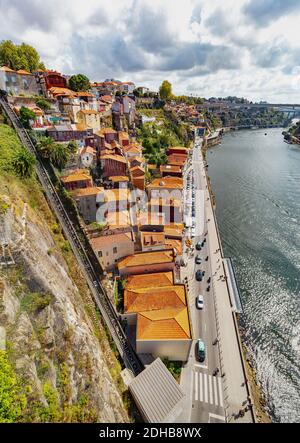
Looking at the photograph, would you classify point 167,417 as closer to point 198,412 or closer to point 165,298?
point 198,412

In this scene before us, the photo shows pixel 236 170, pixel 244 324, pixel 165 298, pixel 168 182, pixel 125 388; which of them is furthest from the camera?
pixel 236 170

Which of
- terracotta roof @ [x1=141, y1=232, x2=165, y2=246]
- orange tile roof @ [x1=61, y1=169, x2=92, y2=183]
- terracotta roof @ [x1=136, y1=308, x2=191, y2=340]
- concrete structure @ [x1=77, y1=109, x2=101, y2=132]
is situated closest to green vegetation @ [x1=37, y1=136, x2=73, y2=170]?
orange tile roof @ [x1=61, y1=169, x2=92, y2=183]

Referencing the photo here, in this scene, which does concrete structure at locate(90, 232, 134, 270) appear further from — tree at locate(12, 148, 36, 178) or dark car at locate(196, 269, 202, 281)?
tree at locate(12, 148, 36, 178)

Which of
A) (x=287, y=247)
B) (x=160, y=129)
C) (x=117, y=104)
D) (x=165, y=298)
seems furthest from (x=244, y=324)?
(x=160, y=129)

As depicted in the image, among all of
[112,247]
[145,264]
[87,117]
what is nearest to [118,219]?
[112,247]

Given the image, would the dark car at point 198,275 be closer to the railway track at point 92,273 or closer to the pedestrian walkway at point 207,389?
the pedestrian walkway at point 207,389

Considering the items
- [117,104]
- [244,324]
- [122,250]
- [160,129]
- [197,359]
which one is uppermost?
[117,104]
